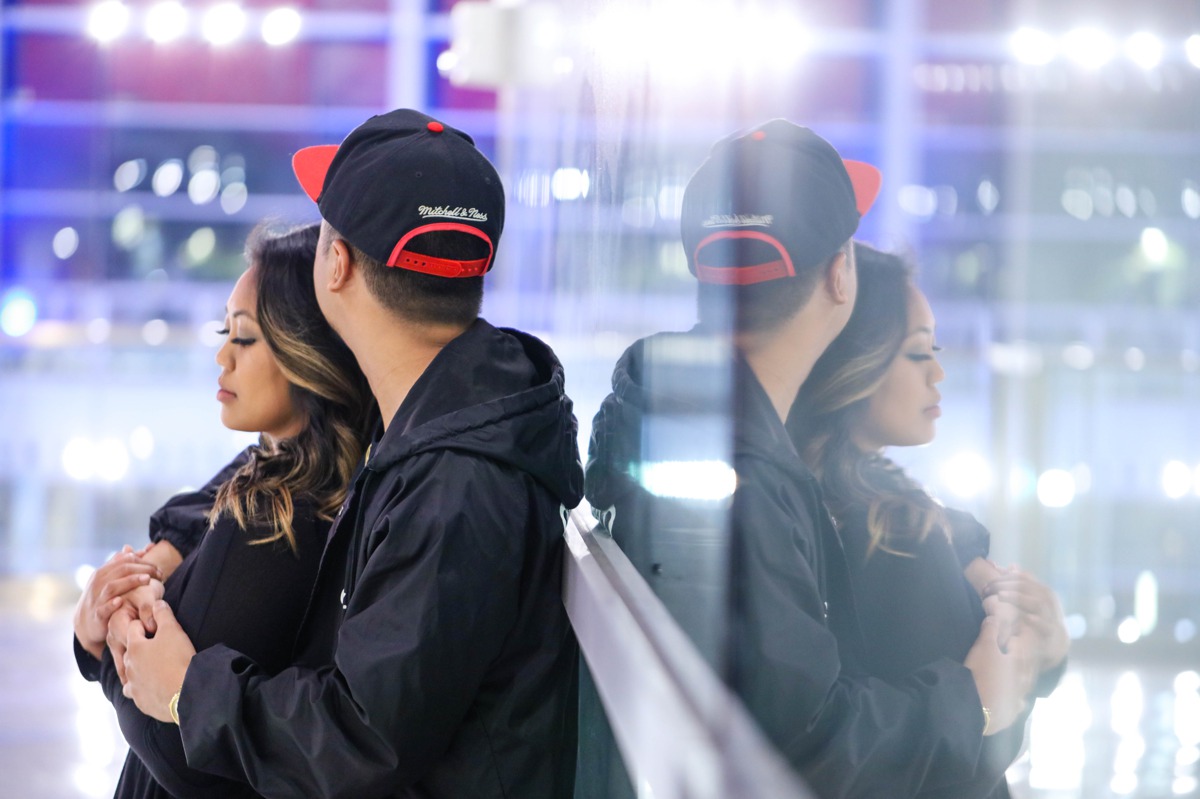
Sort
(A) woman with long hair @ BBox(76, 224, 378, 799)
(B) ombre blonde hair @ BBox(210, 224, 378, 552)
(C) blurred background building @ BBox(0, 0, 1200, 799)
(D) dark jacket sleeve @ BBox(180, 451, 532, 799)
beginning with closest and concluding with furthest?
1. (C) blurred background building @ BBox(0, 0, 1200, 799)
2. (D) dark jacket sleeve @ BBox(180, 451, 532, 799)
3. (A) woman with long hair @ BBox(76, 224, 378, 799)
4. (B) ombre blonde hair @ BBox(210, 224, 378, 552)

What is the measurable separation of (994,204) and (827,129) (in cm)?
20

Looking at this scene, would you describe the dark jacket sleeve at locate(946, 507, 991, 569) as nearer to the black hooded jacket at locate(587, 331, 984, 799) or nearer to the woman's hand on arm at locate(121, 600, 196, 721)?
the black hooded jacket at locate(587, 331, 984, 799)

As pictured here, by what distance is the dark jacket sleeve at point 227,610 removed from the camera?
1259 millimetres

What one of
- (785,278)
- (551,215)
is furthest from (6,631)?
(785,278)

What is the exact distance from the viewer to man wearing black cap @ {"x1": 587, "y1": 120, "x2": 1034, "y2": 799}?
0.39 meters

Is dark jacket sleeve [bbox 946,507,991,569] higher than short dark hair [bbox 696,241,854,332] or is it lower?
lower

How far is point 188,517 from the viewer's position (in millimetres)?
1585

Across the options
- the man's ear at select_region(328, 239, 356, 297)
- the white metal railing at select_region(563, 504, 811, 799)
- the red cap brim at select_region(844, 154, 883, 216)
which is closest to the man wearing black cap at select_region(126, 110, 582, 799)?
the man's ear at select_region(328, 239, 356, 297)

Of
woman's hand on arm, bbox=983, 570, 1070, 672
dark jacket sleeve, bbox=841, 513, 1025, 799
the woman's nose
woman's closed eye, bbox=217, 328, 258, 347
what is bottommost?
dark jacket sleeve, bbox=841, 513, 1025, 799

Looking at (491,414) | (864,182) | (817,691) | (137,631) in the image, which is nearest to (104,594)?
(137,631)

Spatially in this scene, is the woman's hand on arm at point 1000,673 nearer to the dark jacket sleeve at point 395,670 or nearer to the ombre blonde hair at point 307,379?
the dark jacket sleeve at point 395,670

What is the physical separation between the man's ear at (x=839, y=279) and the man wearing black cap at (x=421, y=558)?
0.53 metres

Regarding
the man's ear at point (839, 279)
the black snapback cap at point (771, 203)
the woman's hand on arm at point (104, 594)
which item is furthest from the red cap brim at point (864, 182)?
the woman's hand on arm at point (104, 594)

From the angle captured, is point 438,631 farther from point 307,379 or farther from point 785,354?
point 307,379
